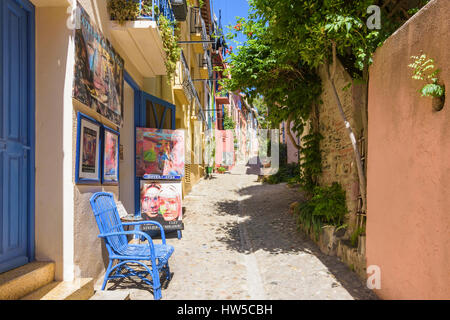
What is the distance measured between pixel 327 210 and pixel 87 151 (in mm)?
3913

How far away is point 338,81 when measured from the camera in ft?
18.1

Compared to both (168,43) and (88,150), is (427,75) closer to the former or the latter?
(88,150)

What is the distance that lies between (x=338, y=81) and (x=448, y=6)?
312 cm

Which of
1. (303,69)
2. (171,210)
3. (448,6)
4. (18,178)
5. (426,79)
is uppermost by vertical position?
(303,69)

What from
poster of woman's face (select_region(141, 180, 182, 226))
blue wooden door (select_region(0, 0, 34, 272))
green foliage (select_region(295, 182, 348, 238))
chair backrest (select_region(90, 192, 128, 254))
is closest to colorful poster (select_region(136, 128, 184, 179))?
poster of woman's face (select_region(141, 180, 182, 226))

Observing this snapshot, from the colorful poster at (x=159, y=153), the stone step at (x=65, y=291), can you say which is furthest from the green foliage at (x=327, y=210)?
the stone step at (x=65, y=291)

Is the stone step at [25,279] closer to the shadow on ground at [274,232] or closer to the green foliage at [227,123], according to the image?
the shadow on ground at [274,232]

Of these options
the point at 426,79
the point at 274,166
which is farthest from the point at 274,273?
the point at 274,166

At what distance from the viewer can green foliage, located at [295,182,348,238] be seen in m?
5.24

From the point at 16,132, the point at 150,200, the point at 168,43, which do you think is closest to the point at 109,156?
the point at 16,132

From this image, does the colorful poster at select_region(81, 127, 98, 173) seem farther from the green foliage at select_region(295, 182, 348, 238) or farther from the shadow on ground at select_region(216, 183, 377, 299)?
the green foliage at select_region(295, 182, 348, 238)

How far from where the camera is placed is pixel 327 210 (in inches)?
209

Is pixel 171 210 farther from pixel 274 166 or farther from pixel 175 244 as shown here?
pixel 274 166
